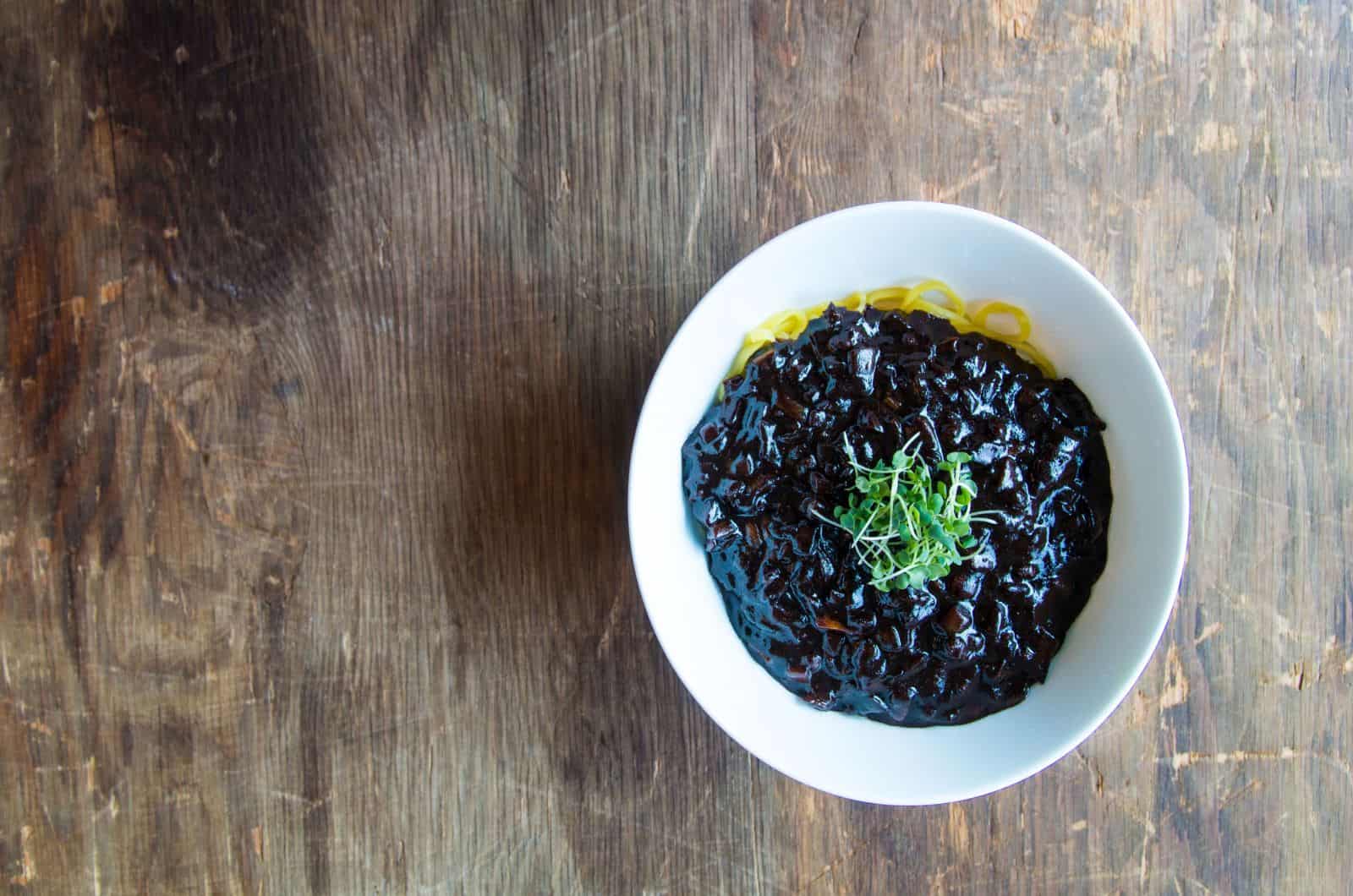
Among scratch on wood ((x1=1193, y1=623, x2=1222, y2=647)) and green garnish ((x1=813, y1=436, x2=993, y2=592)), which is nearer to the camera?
green garnish ((x1=813, y1=436, x2=993, y2=592))

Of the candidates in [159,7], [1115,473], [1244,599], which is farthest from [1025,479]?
[159,7]

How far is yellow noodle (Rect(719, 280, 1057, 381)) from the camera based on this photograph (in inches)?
86.7

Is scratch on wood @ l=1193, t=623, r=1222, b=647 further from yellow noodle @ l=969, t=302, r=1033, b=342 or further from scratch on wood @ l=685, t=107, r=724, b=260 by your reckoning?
scratch on wood @ l=685, t=107, r=724, b=260

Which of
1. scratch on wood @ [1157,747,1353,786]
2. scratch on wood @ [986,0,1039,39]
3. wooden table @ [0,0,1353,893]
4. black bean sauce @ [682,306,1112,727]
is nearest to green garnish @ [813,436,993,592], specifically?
black bean sauce @ [682,306,1112,727]

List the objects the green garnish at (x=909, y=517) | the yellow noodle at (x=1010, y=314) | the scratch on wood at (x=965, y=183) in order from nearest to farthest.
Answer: the green garnish at (x=909, y=517) → the yellow noodle at (x=1010, y=314) → the scratch on wood at (x=965, y=183)

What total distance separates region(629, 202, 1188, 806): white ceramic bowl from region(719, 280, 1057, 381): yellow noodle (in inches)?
1.0

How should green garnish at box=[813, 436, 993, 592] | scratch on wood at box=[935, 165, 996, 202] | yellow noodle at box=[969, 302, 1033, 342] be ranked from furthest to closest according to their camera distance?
1. scratch on wood at box=[935, 165, 996, 202]
2. yellow noodle at box=[969, 302, 1033, 342]
3. green garnish at box=[813, 436, 993, 592]

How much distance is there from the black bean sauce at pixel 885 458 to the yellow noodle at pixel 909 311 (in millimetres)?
60

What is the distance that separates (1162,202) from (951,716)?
1459 mm

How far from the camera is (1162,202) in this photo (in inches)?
99.1

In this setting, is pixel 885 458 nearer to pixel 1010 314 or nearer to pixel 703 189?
pixel 1010 314

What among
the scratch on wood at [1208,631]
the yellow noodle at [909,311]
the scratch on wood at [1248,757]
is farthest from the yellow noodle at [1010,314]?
the scratch on wood at [1248,757]

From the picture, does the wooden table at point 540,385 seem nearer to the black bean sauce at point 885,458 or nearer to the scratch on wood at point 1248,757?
the scratch on wood at point 1248,757

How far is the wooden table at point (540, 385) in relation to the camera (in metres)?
2.52
